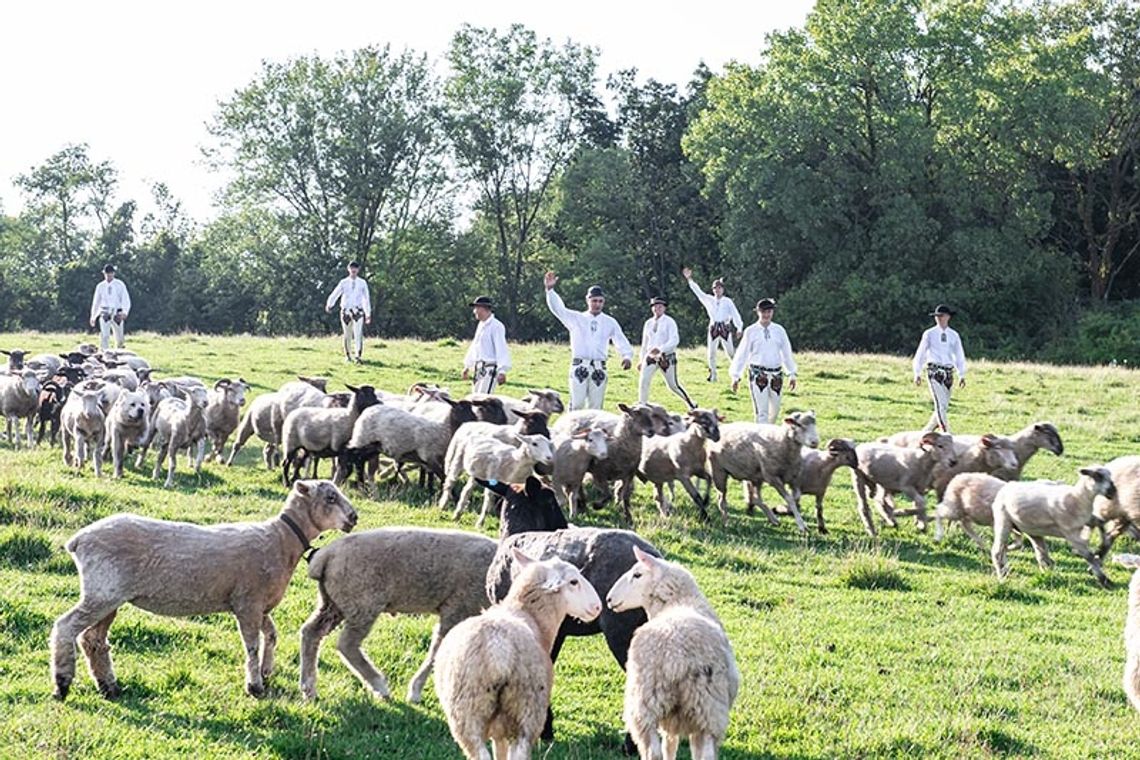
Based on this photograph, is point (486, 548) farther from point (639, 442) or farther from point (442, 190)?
point (442, 190)

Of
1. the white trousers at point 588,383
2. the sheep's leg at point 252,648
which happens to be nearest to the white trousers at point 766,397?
the white trousers at point 588,383

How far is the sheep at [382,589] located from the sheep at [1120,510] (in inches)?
325


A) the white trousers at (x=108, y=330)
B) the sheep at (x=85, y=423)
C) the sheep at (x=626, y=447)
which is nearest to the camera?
the sheep at (x=626, y=447)

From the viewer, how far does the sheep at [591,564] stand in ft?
23.7

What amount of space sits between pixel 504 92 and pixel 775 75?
17.2 m

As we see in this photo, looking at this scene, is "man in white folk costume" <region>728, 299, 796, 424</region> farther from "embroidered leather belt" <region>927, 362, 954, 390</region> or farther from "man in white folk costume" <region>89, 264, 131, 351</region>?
"man in white folk costume" <region>89, 264, 131, 351</region>

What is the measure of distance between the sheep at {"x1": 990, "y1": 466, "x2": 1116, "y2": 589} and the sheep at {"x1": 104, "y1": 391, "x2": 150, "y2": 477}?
36.9 feet

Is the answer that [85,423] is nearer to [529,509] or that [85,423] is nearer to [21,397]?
[21,397]

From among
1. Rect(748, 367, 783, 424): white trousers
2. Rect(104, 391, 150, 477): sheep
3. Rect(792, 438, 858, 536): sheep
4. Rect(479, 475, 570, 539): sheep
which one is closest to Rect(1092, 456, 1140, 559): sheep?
Rect(792, 438, 858, 536): sheep

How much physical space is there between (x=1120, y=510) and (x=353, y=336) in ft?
68.5

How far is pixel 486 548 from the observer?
8.18 m

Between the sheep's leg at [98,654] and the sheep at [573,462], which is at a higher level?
the sheep at [573,462]

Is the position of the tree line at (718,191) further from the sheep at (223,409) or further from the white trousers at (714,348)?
the sheep at (223,409)

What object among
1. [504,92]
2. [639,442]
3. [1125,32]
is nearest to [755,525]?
[639,442]
